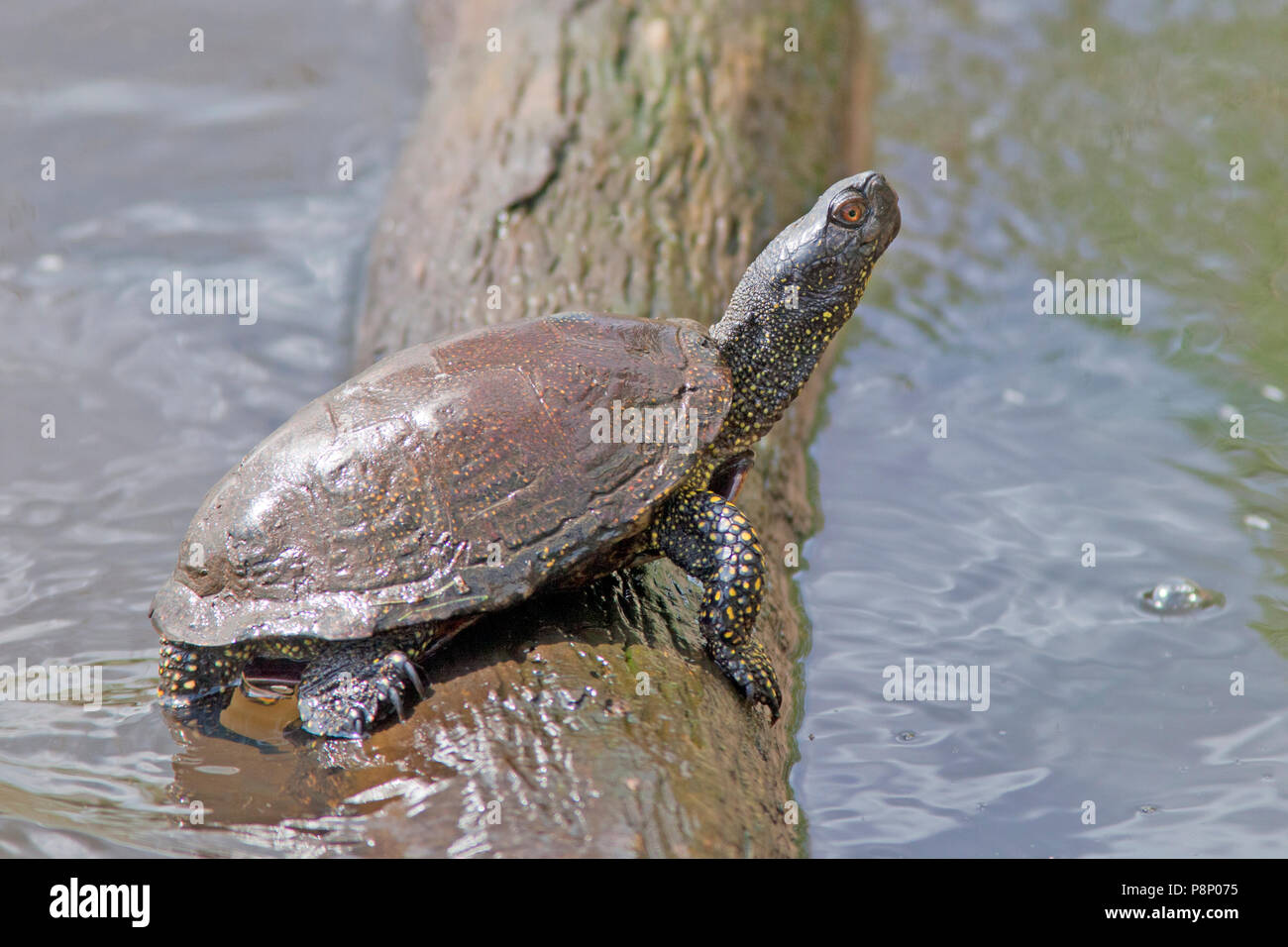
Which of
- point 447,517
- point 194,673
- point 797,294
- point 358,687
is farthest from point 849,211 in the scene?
point 194,673

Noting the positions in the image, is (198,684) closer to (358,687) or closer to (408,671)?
(358,687)

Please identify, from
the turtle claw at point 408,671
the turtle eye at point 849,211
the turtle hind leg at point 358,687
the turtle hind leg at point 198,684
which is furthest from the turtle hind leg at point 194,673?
the turtle eye at point 849,211

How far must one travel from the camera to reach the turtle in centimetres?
287

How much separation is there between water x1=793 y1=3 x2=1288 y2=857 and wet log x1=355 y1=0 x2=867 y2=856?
1.08 ft

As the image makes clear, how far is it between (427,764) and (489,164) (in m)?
2.99

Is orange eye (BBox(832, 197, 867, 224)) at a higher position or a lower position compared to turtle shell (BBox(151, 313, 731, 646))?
higher

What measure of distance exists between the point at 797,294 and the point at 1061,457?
79.4 inches

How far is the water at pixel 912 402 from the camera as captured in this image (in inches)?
133

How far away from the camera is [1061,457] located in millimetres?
4934

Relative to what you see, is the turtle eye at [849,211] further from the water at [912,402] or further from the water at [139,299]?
the water at [139,299]

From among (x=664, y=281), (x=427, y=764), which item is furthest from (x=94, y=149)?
(x=427, y=764)

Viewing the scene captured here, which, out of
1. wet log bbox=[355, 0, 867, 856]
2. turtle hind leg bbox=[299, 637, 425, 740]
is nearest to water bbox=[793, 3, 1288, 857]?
wet log bbox=[355, 0, 867, 856]

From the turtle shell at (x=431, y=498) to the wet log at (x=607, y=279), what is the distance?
0.23m

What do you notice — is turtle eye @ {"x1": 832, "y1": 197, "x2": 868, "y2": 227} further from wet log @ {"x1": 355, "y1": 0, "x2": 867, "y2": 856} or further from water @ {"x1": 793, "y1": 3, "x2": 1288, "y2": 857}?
water @ {"x1": 793, "y1": 3, "x2": 1288, "y2": 857}
